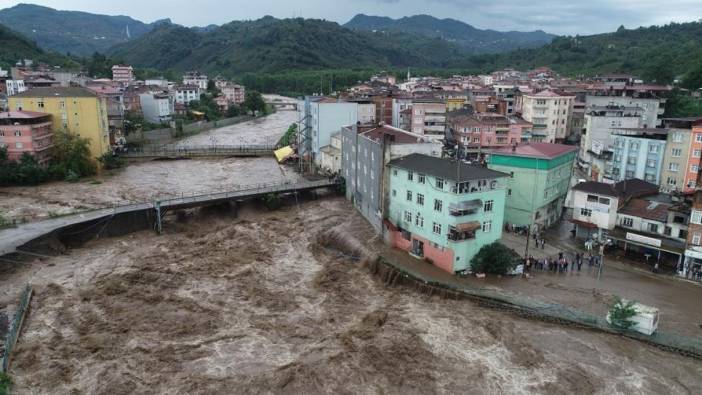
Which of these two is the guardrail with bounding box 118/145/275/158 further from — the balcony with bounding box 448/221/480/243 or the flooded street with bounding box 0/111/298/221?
the balcony with bounding box 448/221/480/243

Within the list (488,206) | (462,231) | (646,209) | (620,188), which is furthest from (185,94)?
(646,209)

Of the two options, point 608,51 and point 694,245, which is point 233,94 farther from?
point 608,51

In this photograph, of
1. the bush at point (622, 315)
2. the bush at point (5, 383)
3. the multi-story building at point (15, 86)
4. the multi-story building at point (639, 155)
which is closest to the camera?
the bush at point (5, 383)

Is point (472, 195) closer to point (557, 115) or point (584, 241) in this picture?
point (584, 241)

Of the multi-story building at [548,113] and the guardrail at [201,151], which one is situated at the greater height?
the multi-story building at [548,113]

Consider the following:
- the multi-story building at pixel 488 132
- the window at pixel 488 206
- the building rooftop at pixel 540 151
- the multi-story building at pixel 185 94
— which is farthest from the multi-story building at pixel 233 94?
the window at pixel 488 206

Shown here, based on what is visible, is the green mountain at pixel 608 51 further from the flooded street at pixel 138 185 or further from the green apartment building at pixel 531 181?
the flooded street at pixel 138 185
